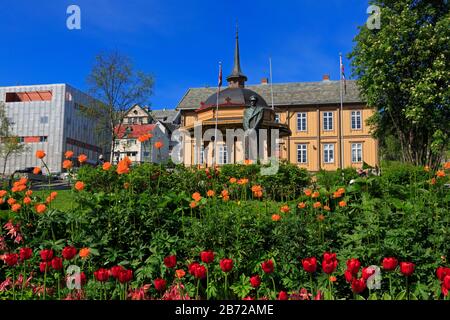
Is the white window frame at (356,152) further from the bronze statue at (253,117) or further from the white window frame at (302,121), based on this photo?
the bronze statue at (253,117)

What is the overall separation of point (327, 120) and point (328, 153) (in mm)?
3384

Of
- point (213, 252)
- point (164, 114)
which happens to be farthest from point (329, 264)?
point (164, 114)

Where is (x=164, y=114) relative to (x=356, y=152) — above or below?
above

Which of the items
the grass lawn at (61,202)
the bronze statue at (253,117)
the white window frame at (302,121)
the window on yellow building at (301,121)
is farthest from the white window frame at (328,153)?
the grass lawn at (61,202)

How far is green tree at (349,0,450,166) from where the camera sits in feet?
65.7

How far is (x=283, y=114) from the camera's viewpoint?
40688mm

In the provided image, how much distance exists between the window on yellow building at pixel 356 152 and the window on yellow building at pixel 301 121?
5332 millimetres

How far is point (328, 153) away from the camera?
3953cm

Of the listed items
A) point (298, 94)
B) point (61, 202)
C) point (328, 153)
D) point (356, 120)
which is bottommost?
point (61, 202)

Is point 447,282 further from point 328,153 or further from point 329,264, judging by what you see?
point 328,153

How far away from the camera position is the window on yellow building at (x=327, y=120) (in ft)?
130
